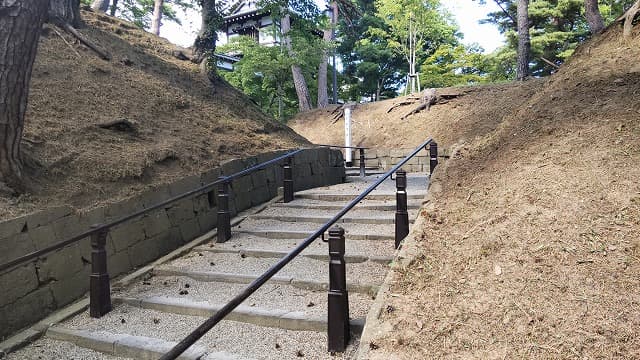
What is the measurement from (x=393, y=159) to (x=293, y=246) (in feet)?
27.8

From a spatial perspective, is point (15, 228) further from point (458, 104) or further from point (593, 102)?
point (458, 104)

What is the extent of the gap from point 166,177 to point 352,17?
19.8 metres

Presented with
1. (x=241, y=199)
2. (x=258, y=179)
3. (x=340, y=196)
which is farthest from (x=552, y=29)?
(x=241, y=199)

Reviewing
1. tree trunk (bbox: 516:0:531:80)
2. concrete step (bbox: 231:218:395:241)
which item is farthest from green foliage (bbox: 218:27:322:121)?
concrete step (bbox: 231:218:395:241)

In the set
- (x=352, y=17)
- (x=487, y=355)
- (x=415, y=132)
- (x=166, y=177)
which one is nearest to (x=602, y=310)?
(x=487, y=355)

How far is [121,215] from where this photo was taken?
493 cm

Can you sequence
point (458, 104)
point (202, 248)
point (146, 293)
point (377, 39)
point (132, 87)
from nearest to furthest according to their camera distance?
point (146, 293) → point (202, 248) → point (132, 87) → point (458, 104) → point (377, 39)

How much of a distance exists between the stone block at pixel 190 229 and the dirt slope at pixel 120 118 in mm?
639

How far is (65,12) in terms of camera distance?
30.5 ft

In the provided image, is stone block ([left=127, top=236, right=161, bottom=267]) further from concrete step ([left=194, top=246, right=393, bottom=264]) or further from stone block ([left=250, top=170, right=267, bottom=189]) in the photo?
stone block ([left=250, top=170, right=267, bottom=189])

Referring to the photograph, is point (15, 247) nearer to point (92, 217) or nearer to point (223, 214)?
point (92, 217)

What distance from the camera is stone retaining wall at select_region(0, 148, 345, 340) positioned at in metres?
3.87

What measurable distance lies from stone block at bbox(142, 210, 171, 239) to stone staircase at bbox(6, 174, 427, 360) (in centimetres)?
43

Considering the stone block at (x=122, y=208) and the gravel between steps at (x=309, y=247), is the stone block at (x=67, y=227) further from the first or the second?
the gravel between steps at (x=309, y=247)
